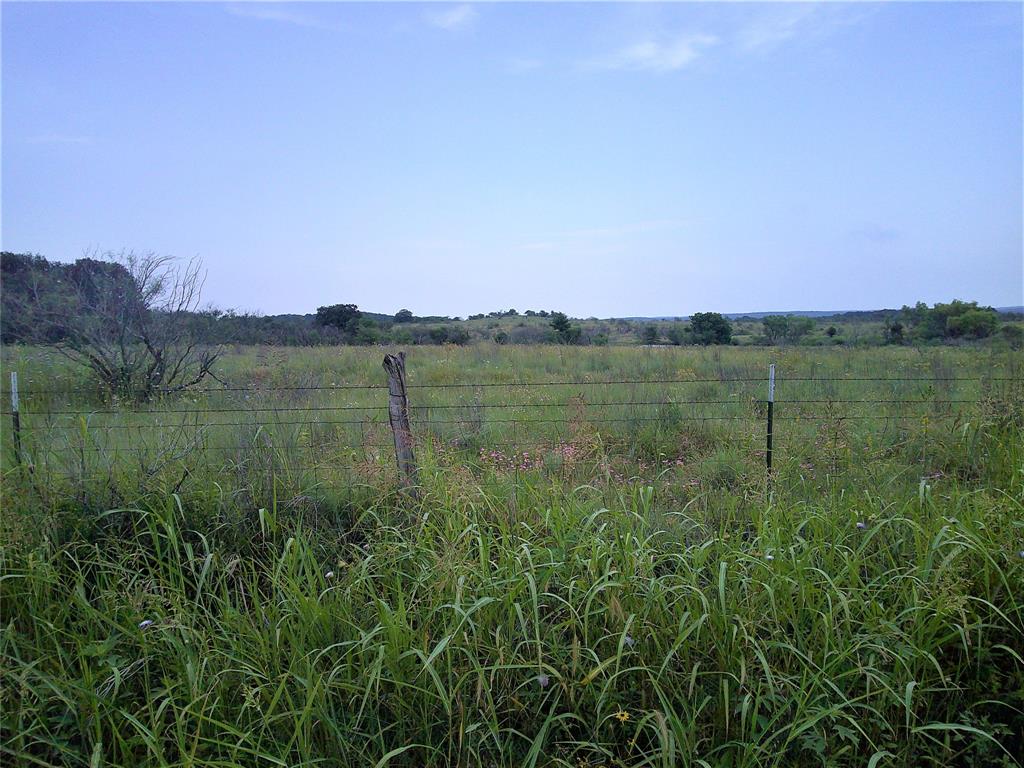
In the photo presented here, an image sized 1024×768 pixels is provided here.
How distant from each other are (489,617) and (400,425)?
194cm

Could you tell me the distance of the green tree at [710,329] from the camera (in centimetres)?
2533

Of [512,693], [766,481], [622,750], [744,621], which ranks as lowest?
[622,750]

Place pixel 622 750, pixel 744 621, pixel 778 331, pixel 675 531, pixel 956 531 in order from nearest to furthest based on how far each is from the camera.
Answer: pixel 622 750, pixel 744 621, pixel 956 531, pixel 675 531, pixel 778 331

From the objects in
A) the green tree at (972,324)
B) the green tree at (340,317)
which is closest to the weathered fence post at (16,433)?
the green tree at (340,317)

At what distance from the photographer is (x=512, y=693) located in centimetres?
281

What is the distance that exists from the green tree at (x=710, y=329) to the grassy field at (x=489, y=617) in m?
20.7

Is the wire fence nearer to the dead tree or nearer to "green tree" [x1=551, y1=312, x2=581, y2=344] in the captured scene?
the dead tree

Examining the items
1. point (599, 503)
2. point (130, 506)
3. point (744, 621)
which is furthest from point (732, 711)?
point (130, 506)

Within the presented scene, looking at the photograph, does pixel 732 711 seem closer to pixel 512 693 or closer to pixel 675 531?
pixel 512 693

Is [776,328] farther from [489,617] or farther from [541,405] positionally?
[489,617]

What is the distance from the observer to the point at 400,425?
470 cm

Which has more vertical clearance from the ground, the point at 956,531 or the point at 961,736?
the point at 956,531

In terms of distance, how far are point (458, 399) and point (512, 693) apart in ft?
23.3

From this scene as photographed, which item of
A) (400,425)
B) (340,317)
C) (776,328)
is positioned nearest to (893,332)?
(776,328)
